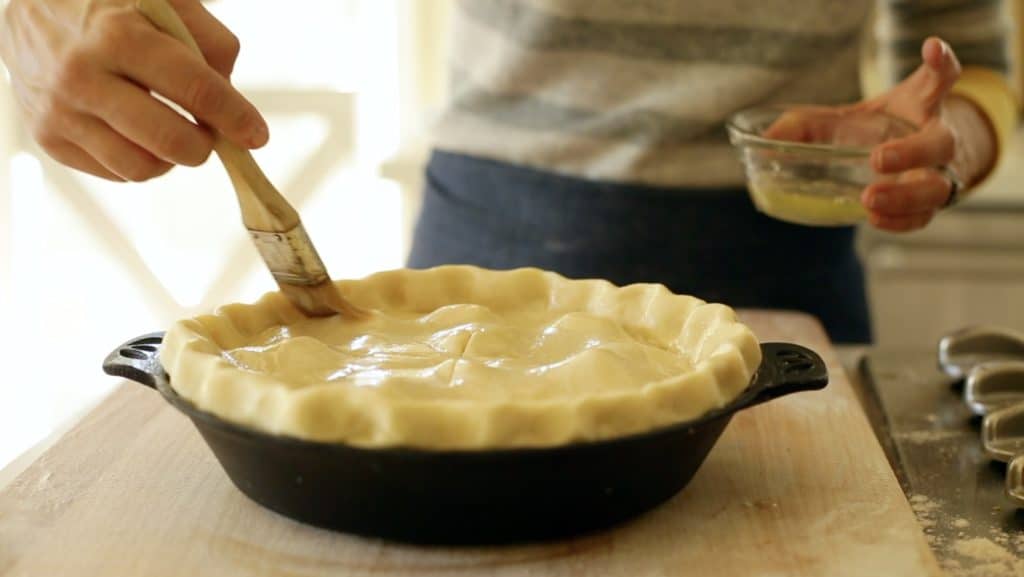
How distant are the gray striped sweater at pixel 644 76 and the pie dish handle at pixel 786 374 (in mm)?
580

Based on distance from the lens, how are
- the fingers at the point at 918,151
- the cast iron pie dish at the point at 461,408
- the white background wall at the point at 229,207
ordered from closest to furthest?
the cast iron pie dish at the point at 461,408 → the fingers at the point at 918,151 → the white background wall at the point at 229,207

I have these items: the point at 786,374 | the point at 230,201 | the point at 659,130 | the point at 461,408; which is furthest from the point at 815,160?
the point at 230,201

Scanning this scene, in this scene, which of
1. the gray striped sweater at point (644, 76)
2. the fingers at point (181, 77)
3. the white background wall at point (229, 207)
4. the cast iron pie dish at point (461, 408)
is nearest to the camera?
the cast iron pie dish at point (461, 408)

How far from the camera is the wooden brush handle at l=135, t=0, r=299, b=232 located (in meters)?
0.88

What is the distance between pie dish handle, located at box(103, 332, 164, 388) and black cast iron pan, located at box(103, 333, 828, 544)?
0.04 metres

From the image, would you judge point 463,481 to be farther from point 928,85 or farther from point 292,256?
point 928,85

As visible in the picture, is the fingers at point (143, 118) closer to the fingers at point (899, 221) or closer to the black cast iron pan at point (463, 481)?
the black cast iron pan at point (463, 481)

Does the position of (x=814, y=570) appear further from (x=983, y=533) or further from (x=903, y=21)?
(x=903, y=21)

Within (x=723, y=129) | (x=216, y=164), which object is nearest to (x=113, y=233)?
(x=216, y=164)

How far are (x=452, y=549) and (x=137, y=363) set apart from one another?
11.3 inches

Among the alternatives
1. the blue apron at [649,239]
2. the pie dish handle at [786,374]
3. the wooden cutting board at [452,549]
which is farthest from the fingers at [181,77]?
the blue apron at [649,239]

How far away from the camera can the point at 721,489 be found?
872 millimetres

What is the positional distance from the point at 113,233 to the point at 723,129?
2127mm

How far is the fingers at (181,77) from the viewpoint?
836 mm
